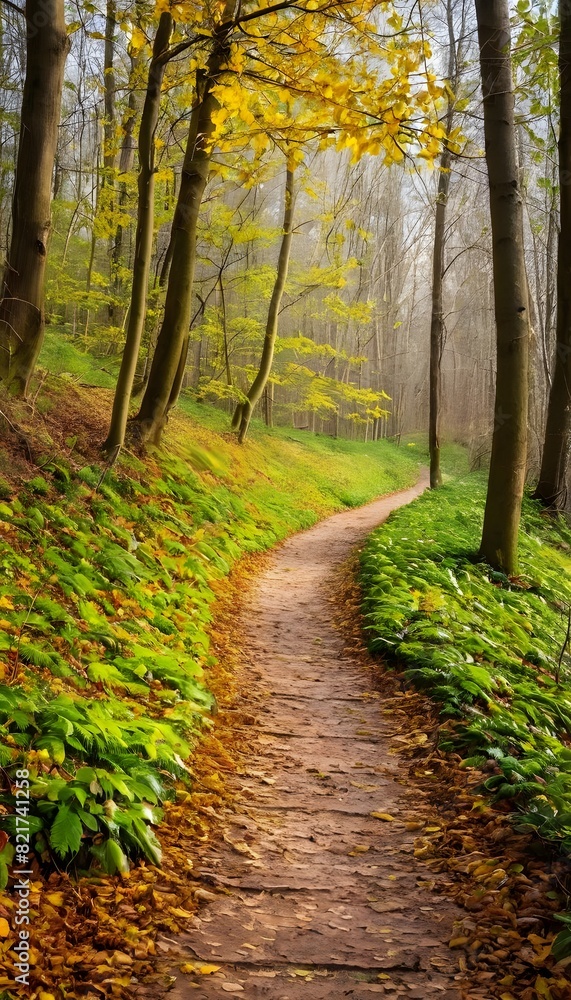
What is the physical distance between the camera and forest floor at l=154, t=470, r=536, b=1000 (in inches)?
95.4

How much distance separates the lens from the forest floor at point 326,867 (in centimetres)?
242

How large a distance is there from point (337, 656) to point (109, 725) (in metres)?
3.13

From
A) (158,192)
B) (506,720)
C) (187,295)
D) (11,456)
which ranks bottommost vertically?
(506,720)

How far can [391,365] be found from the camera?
39.9 meters

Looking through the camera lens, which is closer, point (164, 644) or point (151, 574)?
point (164, 644)

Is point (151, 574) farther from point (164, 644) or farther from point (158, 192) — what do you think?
point (158, 192)

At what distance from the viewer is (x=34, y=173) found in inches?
246

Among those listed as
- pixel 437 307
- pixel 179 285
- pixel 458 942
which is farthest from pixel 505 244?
pixel 437 307

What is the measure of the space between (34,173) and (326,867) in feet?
21.4

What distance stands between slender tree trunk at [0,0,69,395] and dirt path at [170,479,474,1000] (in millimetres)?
4296

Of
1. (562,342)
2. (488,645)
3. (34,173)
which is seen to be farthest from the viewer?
(562,342)

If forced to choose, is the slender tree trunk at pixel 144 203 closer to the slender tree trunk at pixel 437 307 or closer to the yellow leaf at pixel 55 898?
the yellow leaf at pixel 55 898

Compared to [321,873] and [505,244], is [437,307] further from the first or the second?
[321,873]

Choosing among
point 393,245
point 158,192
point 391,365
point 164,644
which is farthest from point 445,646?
point 391,365
